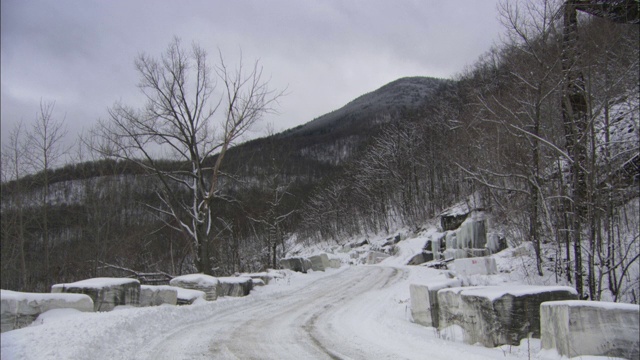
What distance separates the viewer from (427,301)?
9.35 metres

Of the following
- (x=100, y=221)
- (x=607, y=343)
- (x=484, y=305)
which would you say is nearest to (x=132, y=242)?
(x=100, y=221)

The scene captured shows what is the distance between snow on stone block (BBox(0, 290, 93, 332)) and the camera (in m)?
7.00

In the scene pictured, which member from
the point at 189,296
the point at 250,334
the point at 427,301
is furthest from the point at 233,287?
the point at 427,301

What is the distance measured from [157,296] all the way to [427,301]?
677cm

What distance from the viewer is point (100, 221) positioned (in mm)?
24562

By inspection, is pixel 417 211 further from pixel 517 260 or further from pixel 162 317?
pixel 162 317

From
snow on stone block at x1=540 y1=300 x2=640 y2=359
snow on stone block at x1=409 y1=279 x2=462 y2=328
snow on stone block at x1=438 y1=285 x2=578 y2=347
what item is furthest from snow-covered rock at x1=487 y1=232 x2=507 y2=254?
snow on stone block at x1=540 y1=300 x2=640 y2=359

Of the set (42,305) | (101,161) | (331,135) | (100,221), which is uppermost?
(331,135)

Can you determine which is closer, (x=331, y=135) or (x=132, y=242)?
(x=132, y=242)

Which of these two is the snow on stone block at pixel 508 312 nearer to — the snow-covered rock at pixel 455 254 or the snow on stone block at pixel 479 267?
the snow on stone block at pixel 479 267

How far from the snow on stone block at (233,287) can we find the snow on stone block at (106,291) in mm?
3404

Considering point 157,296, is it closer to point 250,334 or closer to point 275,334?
point 250,334

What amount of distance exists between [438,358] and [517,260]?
12.0 meters

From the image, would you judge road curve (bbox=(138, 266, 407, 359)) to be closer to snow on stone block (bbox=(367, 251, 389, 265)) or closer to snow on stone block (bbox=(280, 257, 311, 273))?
snow on stone block (bbox=(280, 257, 311, 273))
